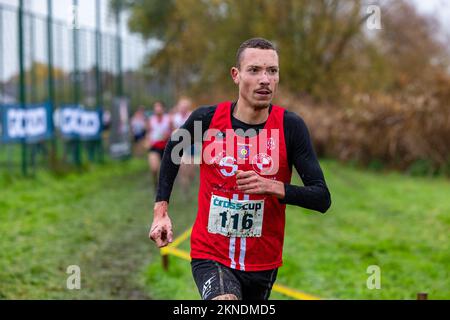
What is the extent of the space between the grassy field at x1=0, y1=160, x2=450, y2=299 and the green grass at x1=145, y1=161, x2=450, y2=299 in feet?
0.05

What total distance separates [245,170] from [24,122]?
11.8m

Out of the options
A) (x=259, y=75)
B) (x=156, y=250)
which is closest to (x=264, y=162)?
(x=259, y=75)

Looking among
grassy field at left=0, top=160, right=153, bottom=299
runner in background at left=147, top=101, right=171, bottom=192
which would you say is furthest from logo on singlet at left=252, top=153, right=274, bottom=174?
runner in background at left=147, top=101, right=171, bottom=192

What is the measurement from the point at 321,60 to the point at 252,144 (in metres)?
25.9

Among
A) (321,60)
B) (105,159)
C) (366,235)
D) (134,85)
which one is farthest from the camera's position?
(321,60)

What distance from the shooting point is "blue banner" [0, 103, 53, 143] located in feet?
46.6

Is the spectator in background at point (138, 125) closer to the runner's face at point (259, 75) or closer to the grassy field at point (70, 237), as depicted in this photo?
the grassy field at point (70, 237)

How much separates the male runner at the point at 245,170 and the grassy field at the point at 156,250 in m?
2.88

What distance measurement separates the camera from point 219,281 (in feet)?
12.1

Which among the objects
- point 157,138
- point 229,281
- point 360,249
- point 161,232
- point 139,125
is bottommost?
point 360,249

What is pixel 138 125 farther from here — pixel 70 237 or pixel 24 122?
pixel 70 237

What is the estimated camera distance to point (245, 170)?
3734mm
